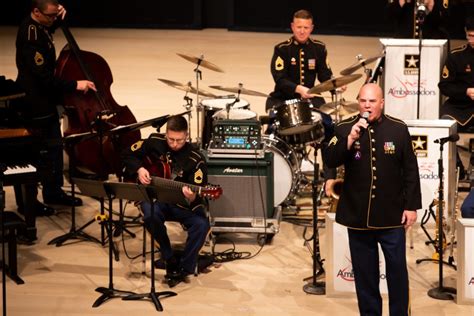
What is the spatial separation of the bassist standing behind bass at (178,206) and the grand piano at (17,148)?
0.82 meters

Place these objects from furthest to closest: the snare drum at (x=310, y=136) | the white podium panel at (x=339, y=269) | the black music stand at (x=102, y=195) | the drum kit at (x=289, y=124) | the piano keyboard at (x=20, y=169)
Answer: the snare drum at (x=310, y=136)
the drum kit at (x=289, y=124)
the piano keyboard at (x=20, y=169)
the white podium panel at (x=339, y=269)
the black music stand at (x=102, y=195)

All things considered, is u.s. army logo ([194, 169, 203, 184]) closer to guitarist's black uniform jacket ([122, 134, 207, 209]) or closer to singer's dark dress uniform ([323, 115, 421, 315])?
guitarist's black uniform jacket ([122, 134, 207, 209])

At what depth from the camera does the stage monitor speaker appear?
10.3 metres

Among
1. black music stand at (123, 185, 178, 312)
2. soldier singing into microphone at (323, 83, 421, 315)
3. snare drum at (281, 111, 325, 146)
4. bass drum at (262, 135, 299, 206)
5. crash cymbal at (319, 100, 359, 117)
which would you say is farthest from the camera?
crash cymbal at (319, 100, 359, 117)

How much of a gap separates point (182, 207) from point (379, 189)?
2.38 meters

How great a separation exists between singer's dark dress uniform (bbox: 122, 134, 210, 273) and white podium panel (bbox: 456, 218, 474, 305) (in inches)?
87.4

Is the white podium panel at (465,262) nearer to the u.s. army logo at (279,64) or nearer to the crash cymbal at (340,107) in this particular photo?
the crash cymbal at (340,107)

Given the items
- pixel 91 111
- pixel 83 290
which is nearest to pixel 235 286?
pixel 83 290

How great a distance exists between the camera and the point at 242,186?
10344mm

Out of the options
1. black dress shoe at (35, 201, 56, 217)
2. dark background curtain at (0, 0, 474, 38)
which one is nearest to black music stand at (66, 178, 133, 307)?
black dress shoe at (35, 201, 56, 217)

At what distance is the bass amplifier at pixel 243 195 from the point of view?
10297 millimetres

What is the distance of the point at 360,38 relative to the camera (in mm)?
20766

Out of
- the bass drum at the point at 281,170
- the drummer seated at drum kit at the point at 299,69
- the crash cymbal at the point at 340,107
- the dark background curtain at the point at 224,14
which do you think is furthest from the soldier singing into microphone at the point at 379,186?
the dark background curtain at the point at 224,14

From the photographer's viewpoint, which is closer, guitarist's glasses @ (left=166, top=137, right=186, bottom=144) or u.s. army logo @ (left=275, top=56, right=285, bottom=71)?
guitarist's glasses @ (left=166, top=137, right=186, bottom=144)
